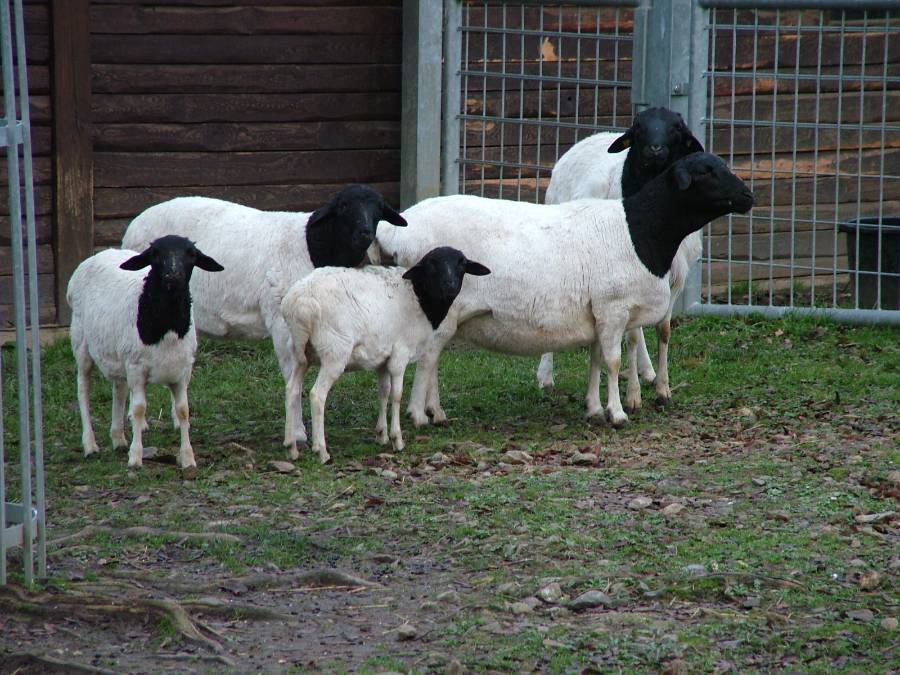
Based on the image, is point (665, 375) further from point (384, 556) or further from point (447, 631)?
point (447, 631)

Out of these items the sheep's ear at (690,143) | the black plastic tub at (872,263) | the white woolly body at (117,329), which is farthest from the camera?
the black plastic tub at (872,263)

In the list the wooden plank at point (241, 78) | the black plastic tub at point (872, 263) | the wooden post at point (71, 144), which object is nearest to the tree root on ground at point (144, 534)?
the wooden post at point (71, 144)

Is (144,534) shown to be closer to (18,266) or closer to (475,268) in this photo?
(18,266)

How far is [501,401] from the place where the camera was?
9.94 metres

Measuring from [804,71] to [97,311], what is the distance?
8758 mm

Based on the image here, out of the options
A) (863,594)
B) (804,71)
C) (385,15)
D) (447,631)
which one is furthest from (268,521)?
(804,71)

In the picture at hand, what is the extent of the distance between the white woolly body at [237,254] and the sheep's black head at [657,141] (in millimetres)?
2389

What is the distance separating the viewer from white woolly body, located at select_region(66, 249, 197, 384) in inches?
313

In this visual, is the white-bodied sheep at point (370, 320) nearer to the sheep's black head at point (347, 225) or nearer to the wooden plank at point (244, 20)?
the sheep's black head at point (347, 225)

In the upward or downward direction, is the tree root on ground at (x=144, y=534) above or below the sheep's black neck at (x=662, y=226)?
below

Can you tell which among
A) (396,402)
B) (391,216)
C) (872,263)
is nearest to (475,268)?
(391,216)

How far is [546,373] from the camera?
403 inches

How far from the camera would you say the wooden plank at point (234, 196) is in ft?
38.7

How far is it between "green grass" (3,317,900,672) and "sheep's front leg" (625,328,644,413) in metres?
0.12
